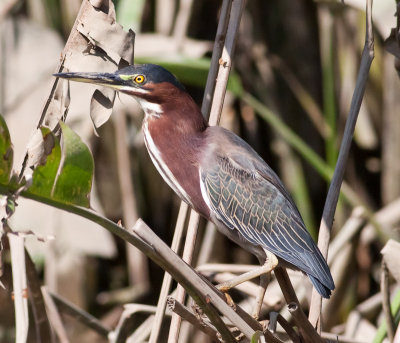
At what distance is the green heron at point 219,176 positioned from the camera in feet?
5.74

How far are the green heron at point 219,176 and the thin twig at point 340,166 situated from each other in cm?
11

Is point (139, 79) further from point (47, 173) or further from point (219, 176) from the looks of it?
point (47, 173)

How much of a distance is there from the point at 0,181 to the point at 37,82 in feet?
6.28

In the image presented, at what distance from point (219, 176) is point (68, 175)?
68 cm

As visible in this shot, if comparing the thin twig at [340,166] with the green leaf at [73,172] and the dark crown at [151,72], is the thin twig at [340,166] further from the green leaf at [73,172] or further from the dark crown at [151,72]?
the green leaf at [73,172]

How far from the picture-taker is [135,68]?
164 cm

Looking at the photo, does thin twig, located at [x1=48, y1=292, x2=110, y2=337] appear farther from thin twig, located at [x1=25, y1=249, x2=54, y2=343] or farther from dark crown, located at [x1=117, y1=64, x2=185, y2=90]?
dark crown, located at [x1=117, y1=64, x2=185, y2=90]

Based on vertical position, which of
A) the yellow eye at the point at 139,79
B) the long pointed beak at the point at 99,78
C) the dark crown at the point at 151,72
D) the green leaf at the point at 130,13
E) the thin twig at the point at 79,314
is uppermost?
the green leaf at the point at 130,13

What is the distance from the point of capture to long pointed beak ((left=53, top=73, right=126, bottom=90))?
150 cm

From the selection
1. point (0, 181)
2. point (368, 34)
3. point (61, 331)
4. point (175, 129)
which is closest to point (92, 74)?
point (175, 129)

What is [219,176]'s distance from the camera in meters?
1.80

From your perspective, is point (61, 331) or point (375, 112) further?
point (375, 112)

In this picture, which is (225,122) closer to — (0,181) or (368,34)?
(368,34)

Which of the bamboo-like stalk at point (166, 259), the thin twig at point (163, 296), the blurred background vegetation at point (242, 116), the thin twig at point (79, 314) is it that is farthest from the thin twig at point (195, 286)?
Answer: the blurred background vegetation at point (242, 116)
